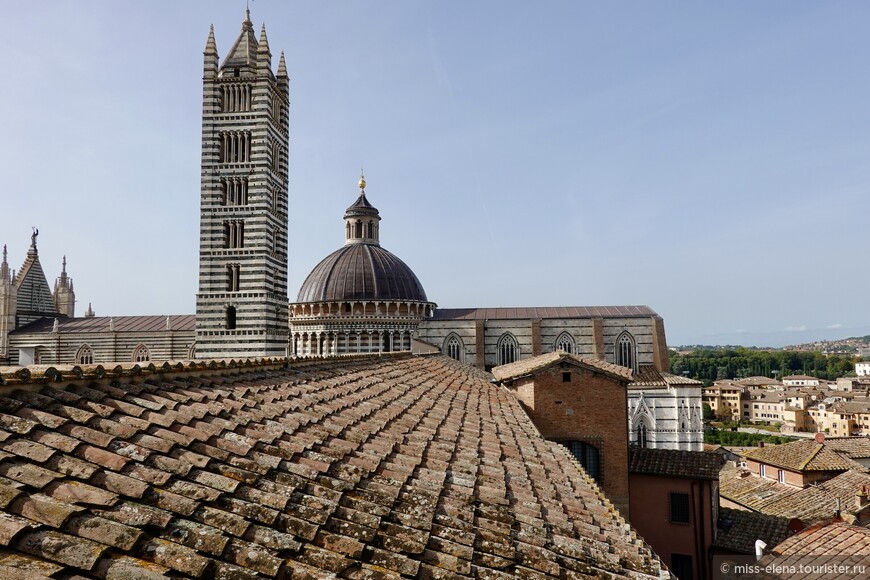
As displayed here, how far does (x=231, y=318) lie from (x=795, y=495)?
25548 mm

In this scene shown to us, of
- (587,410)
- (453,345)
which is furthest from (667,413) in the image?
(587,410)

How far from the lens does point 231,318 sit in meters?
27.9

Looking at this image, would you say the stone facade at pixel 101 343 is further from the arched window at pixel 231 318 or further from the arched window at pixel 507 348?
the arched window at pixel 507 348

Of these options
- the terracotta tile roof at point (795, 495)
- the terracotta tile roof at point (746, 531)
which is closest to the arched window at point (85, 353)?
the terracotta tile roof at point (795, 495)

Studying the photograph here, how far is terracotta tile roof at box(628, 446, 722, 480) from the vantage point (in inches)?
674

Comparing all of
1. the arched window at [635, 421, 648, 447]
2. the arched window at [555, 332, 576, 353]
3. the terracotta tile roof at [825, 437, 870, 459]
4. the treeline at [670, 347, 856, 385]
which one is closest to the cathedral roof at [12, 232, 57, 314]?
the arched window at [555, 332, 576, 353]

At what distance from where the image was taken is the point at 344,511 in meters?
3.71

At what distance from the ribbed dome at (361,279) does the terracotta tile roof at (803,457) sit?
20478 millimetres

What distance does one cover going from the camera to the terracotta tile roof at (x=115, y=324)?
44156mm

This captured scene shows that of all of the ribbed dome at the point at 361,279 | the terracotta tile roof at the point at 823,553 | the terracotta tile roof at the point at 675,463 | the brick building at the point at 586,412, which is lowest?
the terracotta tile roof at the point at 823,553

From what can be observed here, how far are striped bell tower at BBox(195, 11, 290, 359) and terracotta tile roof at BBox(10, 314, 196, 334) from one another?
17728mm

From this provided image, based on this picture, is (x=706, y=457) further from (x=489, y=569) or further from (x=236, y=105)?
(x=236, y=105)

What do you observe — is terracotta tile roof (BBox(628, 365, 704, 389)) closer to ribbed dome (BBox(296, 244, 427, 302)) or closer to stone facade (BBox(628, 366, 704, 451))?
stone facade (BBox(628, 366, 704, 451))

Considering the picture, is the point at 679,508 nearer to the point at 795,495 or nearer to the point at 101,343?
the point at 795,495
